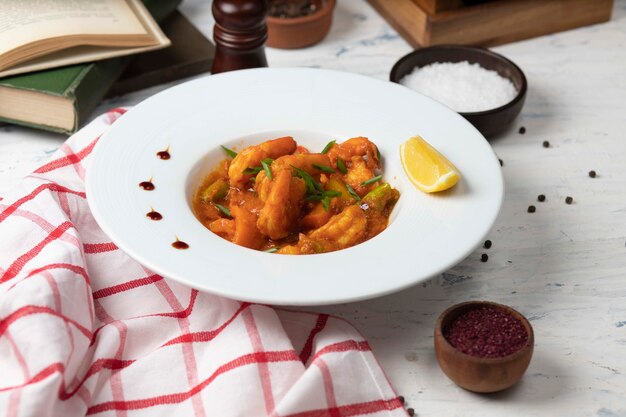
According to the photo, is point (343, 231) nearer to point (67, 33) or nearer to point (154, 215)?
point (154, 215)

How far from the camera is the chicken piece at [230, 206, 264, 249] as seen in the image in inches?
84.7

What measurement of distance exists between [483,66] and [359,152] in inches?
35.1

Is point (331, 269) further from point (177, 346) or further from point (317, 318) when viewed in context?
point (177, 346)

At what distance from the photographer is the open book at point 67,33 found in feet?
9.21

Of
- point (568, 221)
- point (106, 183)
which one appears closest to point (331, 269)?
point (106, 183)

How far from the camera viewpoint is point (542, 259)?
93.1 inches

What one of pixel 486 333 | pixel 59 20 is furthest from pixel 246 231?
pixel 59 20

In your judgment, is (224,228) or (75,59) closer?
(224,228)

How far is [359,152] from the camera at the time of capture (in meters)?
2.38

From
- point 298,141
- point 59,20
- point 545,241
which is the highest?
point 59,20

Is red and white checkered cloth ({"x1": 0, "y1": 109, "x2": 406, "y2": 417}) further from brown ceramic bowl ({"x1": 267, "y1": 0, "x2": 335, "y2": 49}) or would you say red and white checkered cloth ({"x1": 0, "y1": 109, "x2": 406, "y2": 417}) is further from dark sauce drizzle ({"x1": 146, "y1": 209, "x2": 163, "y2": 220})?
brown ceramic bowl ({"x1": 267, "y1": 0, "x2": 335, "y2": 49})

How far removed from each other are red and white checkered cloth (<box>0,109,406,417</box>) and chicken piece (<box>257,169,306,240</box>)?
0.20 m

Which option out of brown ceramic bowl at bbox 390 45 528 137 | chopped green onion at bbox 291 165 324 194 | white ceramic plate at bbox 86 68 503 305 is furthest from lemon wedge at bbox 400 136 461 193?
brown ceramic bowl at bbox 390 45 528 137

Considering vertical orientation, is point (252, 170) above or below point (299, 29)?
above
